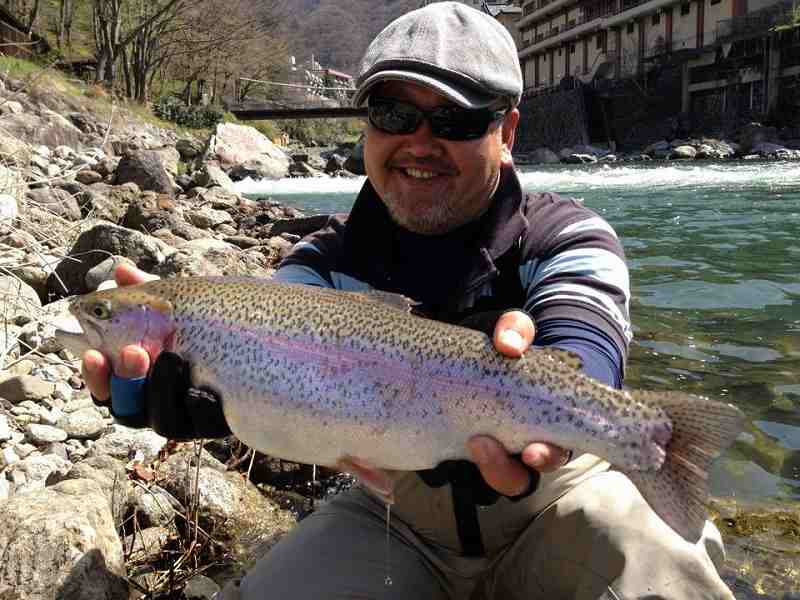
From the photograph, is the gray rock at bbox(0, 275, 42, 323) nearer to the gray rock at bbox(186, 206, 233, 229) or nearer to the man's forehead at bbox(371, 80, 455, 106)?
the man's forehead at bbox(371, 80, 455, 106)

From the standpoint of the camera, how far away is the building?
1762 inches

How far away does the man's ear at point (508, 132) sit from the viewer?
3428mm

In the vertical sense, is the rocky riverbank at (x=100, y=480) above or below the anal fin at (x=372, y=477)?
below

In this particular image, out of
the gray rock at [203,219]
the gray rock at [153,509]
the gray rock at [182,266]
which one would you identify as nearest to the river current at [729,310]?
the gray rock at [153,509]

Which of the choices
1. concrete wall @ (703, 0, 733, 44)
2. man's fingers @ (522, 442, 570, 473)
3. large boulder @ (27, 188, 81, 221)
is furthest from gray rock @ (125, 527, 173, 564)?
concrete wall @ (703, 0, 733, 44)

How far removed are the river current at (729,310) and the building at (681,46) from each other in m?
29.0

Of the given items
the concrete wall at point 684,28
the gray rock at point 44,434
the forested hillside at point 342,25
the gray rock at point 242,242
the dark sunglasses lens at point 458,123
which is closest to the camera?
the dark sunglasses lens at point 458,123

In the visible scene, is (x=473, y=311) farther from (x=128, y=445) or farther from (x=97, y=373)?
(x=128, y=445)

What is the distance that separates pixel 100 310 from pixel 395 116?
59.6 inches

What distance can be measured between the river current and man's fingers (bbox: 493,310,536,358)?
2.73 meters

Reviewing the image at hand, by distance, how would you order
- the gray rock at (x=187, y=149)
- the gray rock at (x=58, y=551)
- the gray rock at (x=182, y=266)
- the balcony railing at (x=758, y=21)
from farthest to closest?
the balcony railing at (x=758, y=21) → the gray rock at (x=187, y=149) → the gray rock at (x=182, y=266) → the gray rock at (x=58, y=551)

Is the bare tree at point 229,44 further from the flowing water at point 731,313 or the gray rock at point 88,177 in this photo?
the flowing water at point 731,313

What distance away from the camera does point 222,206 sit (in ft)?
56.9

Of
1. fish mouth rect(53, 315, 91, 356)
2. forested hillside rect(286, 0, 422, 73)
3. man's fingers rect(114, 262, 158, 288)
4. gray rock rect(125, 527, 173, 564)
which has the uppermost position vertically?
forested hillside rect(286, 0, 422, 73)
